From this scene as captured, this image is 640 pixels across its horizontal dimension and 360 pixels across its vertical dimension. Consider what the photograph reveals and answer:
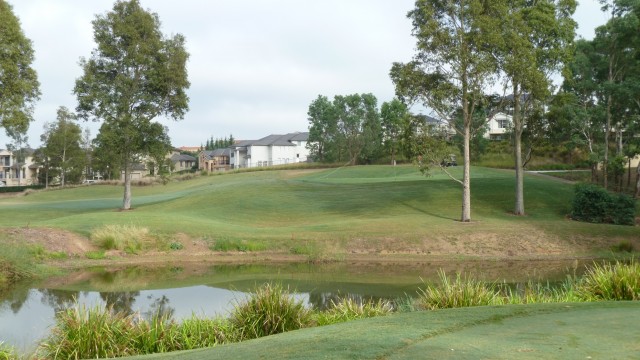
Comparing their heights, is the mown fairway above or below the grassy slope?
below

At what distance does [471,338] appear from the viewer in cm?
829

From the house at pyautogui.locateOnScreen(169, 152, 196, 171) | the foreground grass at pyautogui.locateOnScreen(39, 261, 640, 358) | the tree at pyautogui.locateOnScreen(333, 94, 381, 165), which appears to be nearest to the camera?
the foreground grass at pyautogui.locateOnScreen(39, 261, 640, 358)

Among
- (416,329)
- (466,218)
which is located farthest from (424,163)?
(416,329)

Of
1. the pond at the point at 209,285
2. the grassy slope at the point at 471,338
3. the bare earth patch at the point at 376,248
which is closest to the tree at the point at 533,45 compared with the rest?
the bare earth patch at the point at 376,248

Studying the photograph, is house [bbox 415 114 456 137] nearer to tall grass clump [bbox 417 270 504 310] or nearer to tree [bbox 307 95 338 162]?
tall grass clump [bbox 417 270 504 310]

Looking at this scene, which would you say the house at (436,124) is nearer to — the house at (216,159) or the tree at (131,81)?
the tree at (131,81)

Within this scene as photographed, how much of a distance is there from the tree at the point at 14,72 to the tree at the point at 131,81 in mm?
5340

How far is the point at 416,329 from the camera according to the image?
29.3 feet

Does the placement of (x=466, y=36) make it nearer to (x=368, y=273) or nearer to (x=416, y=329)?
(x=368, y=273)

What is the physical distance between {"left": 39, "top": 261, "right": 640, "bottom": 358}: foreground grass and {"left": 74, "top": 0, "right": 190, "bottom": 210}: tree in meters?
31.7

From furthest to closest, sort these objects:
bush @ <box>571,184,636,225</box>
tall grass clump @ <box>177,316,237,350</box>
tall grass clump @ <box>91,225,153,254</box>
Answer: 1. bush @ <box>571,184,636,225</box>
2. tall grass clump @ <box>91,225,153,254</box>
3. tall grass clump @ <box>177,316,237,350</box>

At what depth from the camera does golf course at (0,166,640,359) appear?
8.12 meters

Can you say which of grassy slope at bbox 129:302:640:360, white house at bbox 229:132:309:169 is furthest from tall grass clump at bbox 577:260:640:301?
white house at bbox 229:132:309:169

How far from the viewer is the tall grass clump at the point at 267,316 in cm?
1152
